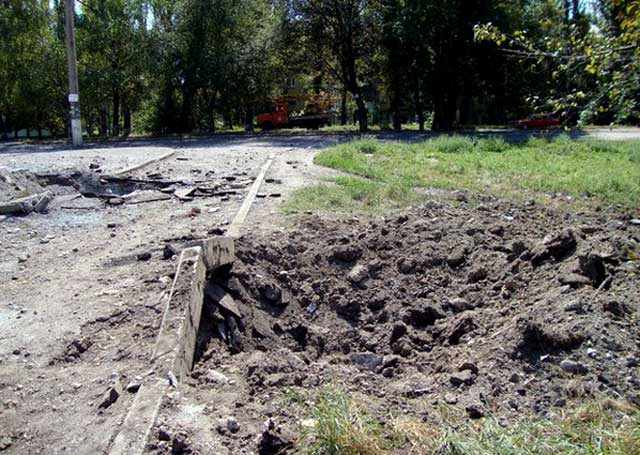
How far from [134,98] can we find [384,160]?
26985 mm

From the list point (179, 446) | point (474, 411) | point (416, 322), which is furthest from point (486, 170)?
point (179, 446)

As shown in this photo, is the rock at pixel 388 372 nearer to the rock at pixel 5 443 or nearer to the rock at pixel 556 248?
the rock at pixel 556 248

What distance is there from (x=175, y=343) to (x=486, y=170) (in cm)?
842

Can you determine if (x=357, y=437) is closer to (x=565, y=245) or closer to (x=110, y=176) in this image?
(x=565, y=245)

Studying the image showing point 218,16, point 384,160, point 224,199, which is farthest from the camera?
point 218,16

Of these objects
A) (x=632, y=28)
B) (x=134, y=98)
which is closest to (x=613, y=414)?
(x=632, y=28)

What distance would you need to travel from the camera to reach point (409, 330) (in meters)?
4.37

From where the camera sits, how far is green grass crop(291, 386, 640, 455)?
2.43 meters

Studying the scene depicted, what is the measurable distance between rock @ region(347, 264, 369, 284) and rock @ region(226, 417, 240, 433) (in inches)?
102

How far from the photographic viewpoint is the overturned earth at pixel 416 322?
3.01 m

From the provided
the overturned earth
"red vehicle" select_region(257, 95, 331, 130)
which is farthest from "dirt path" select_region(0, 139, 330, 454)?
"red vehicle" select_region(257, 95, 331, 130)

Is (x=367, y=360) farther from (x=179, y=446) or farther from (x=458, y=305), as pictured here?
(x=179, y=446)

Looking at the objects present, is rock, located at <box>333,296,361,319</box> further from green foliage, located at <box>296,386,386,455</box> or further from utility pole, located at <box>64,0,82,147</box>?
utility pole, located at <box>64,0,82,147</box>

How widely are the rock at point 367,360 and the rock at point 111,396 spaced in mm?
1660
